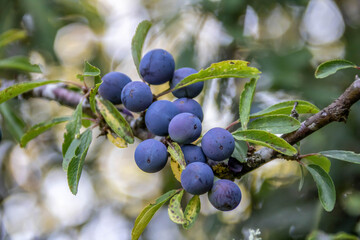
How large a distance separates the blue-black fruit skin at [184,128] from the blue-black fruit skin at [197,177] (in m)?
0.06

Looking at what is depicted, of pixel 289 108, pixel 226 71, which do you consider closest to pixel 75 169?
pixel 226 71

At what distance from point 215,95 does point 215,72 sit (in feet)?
3.54

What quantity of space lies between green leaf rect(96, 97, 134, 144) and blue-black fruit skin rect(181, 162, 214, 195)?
0.18 m

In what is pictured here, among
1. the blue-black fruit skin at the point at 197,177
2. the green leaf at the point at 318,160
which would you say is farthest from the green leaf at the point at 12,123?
the green leaf at the point at 318,160

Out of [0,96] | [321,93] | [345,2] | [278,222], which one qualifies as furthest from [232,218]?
[345,2]

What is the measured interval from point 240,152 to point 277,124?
4.2 inches

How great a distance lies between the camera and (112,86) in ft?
3.10

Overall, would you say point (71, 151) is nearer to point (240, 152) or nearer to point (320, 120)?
point (240, 152)

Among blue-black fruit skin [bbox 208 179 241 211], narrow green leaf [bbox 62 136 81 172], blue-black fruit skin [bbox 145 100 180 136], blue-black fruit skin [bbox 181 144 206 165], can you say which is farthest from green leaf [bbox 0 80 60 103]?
blue-black fruit skin [bbox 208 179 241 211]

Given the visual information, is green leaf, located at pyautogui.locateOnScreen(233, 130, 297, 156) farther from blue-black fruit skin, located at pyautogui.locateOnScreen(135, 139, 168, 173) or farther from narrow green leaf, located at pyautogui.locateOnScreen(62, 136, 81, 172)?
narrow green leaf, located at pyautogui.locateOnScreen(62, 136, 81, 172)

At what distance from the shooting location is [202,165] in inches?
30.6

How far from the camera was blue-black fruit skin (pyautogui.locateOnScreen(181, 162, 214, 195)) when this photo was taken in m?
0.76

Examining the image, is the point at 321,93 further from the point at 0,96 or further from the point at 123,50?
the point at 0,96

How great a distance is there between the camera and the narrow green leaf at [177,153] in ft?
2.59
